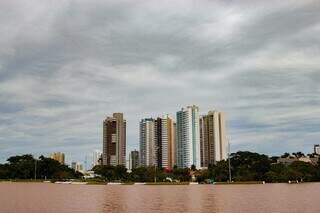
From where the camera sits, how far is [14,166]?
443 ft

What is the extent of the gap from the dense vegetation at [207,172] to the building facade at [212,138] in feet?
145

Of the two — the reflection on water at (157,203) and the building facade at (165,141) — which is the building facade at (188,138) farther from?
the reflection on water at (157,203)

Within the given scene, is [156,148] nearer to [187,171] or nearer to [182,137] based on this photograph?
[182,137]

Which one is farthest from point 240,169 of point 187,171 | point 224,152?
point 224,152

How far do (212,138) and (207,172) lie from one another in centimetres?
6517

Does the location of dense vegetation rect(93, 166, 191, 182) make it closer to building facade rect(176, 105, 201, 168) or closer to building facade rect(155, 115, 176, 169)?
building facade rect(176, 105, 201, 168)

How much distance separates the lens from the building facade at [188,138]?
180375 mm

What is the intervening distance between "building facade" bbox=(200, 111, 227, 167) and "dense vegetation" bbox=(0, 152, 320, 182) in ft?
145

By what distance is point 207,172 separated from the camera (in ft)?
382

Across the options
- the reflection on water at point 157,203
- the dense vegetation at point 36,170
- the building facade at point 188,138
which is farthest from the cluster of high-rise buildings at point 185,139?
the reflection on water at point 157,203

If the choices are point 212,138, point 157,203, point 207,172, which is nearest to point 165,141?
point 212,138

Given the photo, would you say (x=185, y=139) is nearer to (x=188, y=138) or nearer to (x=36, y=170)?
(x=188, y=138)

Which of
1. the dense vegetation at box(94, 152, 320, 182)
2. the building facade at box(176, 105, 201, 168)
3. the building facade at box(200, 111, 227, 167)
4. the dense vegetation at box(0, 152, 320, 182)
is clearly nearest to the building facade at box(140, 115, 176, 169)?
the building facade at box(176, 105, 201, 168)

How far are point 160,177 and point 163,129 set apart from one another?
72.5 m
